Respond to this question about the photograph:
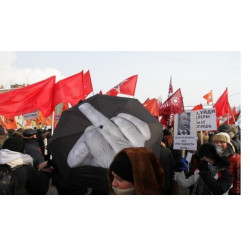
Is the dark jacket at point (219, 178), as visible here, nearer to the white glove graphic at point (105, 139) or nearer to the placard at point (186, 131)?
the white glove graphic at point (105, 139)

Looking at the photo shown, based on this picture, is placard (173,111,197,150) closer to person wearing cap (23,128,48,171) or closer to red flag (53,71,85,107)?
person wearing cap (23,128,48,171)

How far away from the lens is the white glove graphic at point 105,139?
230 centimetres

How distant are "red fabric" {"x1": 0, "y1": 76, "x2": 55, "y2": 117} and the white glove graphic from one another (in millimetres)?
3461

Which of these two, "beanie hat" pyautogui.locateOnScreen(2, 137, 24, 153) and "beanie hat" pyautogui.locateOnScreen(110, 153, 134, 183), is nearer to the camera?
"beanie hat" pyautogui.locateOnScreen(110, 153, 134, 183)

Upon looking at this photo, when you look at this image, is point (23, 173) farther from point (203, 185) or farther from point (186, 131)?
point (186, 131)

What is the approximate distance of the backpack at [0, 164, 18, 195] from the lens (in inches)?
93.2

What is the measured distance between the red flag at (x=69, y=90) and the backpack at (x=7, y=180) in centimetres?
351

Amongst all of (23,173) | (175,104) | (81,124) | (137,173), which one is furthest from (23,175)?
(175,104)

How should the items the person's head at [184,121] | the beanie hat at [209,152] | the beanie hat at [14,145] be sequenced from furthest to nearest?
the person's head at [184,121]
the beanie hat at [14,145]
the beanie hat at [209,152]

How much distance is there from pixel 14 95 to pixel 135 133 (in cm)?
392

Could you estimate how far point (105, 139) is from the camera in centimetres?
232

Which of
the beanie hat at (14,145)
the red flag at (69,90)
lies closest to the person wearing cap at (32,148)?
the beanie hat at (14,145)

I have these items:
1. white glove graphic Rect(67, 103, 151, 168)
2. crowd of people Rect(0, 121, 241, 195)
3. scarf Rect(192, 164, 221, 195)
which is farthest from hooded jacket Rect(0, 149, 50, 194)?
scarf Rect(192, 164, 221, 195)

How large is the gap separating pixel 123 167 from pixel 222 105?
8240mm
